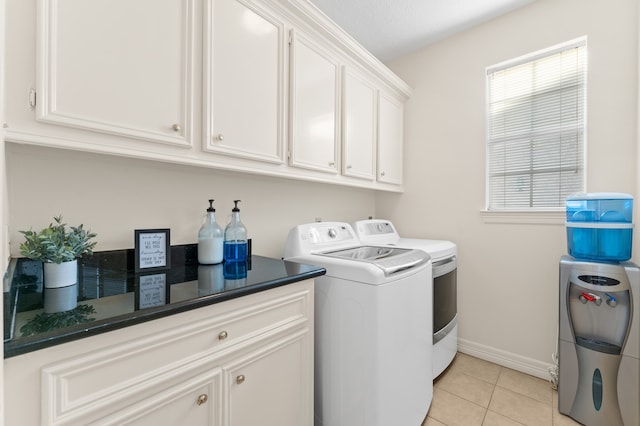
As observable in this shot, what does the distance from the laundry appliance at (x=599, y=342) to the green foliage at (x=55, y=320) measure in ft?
7.30

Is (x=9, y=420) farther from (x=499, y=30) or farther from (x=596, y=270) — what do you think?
(x=499, y=30)

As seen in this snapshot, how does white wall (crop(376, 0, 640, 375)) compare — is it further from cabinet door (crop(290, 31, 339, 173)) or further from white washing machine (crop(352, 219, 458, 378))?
cabinet door (crop(290, 31, 339, 173))

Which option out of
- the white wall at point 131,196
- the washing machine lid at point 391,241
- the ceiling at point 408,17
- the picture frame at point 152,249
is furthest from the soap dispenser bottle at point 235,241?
the ceiling at point 408,17

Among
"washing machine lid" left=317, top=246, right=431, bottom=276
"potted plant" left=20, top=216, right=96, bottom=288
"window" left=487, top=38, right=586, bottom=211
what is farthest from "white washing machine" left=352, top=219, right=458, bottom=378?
"potted plant" left=20, top=216, right=96, bottom=288

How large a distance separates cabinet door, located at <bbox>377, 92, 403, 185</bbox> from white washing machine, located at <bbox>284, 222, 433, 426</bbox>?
1.00 m

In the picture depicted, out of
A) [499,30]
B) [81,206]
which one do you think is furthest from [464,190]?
[81,206]

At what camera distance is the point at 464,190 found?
7.70ft

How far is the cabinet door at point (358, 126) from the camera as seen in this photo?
196 cm

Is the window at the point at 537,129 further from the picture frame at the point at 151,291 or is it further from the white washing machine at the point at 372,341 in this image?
the picture frame at the point at 151,291

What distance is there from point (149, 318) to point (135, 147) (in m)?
0.63

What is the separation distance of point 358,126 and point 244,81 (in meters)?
0.97

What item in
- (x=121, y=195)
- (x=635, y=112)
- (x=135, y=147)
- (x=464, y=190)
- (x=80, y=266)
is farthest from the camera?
(x=464, y=190)

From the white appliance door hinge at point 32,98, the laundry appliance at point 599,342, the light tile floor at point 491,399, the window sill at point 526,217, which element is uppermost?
the white appliance door hinge at point 32,98

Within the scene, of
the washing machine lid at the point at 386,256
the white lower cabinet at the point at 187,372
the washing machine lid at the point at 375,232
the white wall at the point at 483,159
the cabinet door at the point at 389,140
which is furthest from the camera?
the cabinet door at the point at 389,140
